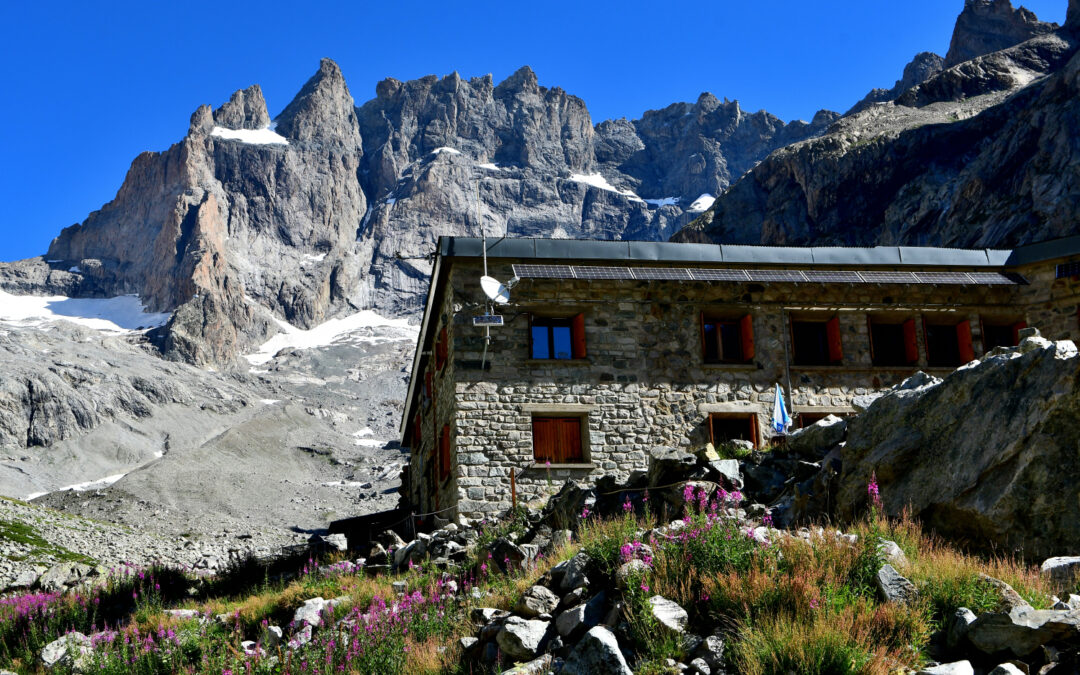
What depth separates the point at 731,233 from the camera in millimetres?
136750

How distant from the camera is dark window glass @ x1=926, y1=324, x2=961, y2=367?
26281 millimetres

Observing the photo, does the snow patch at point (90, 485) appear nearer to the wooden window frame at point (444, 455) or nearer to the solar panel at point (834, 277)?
the wooden window frame at point (444, 455)

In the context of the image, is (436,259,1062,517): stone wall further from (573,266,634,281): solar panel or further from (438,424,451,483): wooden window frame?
(438,424,451,483): wooden window frame

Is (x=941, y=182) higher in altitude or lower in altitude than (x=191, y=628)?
higher

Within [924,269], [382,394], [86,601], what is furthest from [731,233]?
[86,601]

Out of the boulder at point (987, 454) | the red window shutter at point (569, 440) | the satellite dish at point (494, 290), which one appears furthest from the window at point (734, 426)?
the boulder at point (987, 454)

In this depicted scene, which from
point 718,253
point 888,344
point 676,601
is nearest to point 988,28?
point 888,344

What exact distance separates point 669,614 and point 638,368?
15.3 m

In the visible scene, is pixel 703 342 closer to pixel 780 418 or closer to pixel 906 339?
pixel 780 418

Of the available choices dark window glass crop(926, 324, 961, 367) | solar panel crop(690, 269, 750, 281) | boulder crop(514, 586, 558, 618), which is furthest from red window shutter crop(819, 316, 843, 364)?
boulder crop(514, 586, 558, 618)

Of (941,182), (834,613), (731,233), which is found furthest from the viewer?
(731,233)

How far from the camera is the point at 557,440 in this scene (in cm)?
2342

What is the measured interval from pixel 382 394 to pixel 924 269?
155159 mm

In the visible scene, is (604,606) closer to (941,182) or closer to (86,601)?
(86,601)
